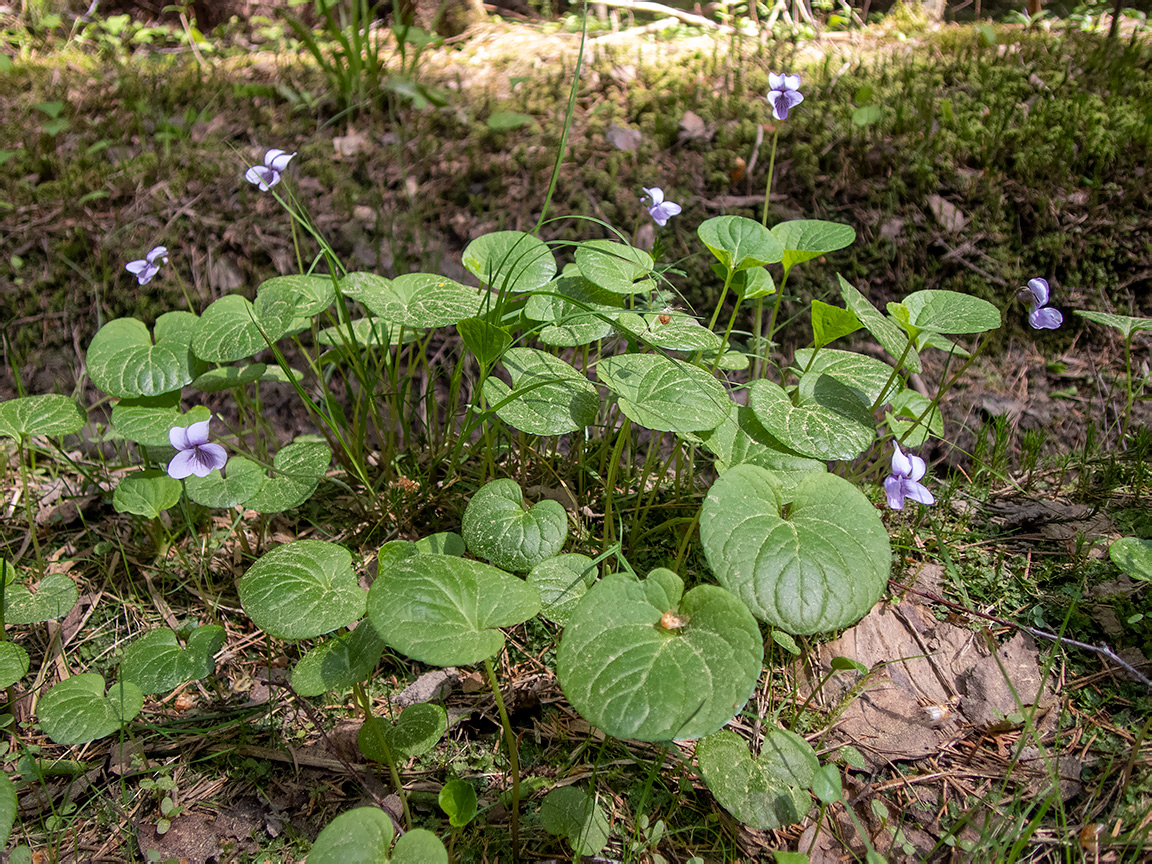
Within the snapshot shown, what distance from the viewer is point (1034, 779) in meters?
1.40

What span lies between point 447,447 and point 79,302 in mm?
2131

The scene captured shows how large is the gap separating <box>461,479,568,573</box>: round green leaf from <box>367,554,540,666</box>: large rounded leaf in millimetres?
201

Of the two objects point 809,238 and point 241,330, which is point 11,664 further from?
point 809,238

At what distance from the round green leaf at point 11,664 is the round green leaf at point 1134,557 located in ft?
8.04

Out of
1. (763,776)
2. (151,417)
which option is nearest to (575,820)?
(763,776)

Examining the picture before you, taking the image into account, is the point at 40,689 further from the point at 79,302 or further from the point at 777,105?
the point at 777,105

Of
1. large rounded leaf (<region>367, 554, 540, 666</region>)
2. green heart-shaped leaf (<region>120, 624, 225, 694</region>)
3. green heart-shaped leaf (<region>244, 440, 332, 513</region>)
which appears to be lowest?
green heart-shaped leaf (<region>120, 624, 225, 694</region>)

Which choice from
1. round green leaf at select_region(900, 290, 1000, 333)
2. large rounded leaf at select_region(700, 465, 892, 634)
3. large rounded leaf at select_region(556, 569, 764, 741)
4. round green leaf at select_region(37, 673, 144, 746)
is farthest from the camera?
round green leaf at select_region(900, 290, 1000, 333)

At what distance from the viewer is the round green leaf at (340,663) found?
1333 mm

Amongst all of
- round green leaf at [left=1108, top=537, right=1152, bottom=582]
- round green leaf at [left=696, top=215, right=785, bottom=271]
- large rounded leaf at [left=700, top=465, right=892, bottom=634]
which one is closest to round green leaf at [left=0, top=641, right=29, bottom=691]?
large rounded leaf at [left=700, top=465, right=892, bottom=634]

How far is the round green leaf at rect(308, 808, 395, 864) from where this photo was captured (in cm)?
110

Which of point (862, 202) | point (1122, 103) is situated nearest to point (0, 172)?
point (862, 202)

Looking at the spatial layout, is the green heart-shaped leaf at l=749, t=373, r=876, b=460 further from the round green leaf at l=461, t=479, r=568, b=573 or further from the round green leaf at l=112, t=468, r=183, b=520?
the round green leaf at l=112, t=468, r=183, b=520

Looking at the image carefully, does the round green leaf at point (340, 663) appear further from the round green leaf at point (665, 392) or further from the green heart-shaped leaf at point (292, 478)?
the round green leaf at point (665, 392)
